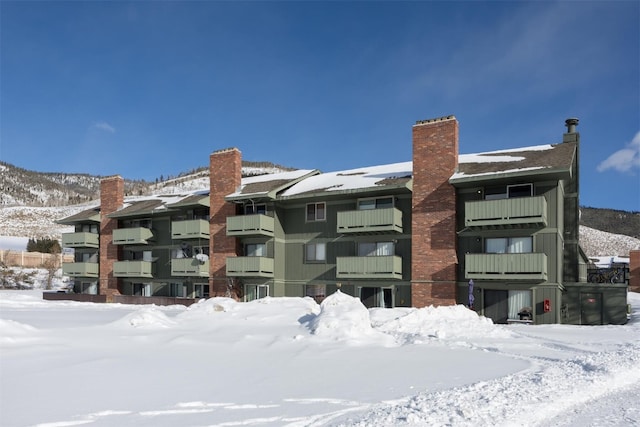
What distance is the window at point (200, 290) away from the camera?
114ft

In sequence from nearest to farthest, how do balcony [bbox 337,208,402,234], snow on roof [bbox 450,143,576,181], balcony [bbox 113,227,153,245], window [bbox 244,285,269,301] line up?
1. snow on roof [bbox 450,143,576,181]
2. balcony [bbox 337,208,402,234]
3. window [bbox 244,285,269,301]
4. balcony [bbox 113,227,153,245]

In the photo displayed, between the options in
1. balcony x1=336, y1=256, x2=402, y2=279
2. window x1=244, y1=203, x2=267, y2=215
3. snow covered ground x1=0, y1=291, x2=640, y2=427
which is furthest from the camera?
window x1=244, y1=203, x2=267, y2=215

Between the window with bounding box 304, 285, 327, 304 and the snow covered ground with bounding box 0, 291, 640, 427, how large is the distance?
9.08m

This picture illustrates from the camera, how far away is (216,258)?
109ft

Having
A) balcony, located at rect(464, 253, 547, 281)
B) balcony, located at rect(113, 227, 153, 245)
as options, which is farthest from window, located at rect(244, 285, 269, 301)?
balcony, located at rect(464, 253, 547, 281)

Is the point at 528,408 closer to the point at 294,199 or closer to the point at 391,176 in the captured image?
the point at 391,176

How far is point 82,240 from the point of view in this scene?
41469 mm

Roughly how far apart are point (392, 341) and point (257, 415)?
9043mm

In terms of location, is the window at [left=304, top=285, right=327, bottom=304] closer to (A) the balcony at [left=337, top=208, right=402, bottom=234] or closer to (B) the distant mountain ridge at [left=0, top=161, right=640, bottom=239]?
(A) the balcony at [left=337, top=208, right=402, bottom=234]

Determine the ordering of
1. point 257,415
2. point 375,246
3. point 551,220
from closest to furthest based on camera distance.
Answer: point 257,415, point 551,220, point 375,246

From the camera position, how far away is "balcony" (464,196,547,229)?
73.1 feet

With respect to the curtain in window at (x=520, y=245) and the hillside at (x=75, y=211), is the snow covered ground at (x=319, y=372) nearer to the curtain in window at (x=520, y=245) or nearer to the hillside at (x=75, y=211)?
the curtain in window at (x=520, y=245)

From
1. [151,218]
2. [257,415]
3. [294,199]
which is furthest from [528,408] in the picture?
[151,218]

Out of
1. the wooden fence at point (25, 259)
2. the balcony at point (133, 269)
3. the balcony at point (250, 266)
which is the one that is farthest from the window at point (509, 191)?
the wooden fence at point (25, 259)
